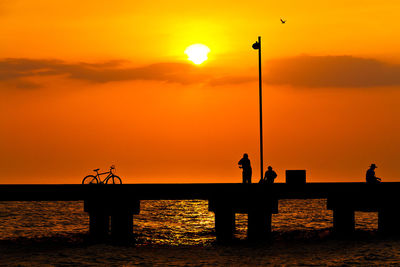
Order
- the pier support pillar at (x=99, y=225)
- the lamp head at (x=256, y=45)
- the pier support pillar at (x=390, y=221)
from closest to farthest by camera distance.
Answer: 1. the pier support pillar at (x=99, y=225)
2. the pier support pillar at (x=390, y=221)
3. the lamp head at (x=256, y=45)

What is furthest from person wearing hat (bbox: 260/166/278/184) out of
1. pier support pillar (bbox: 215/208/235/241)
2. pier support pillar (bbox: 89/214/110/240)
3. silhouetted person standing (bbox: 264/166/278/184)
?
pier support pillar (bbox: 89/214/110/240)

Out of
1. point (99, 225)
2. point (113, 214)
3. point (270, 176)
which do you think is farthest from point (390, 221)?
point (99, 225)

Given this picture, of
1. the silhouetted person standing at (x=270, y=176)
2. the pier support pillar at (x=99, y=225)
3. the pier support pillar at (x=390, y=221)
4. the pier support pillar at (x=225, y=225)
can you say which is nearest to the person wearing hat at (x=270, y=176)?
the silhouetted person standing at (x=270, y=176)

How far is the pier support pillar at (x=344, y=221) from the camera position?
113 feet

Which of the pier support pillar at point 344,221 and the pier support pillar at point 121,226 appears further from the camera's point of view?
the pier support pillar at point 344,221

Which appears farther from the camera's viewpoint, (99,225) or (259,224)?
(259,224)

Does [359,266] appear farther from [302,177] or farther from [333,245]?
[302,177]

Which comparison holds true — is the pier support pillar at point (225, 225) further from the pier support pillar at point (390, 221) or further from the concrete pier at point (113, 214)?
the pier support pillar at point (390, 221)

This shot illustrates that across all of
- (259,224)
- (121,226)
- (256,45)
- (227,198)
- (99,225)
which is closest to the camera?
(121,226)

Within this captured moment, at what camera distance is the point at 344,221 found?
34781mm


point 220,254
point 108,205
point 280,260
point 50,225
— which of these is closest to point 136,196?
point 108,205

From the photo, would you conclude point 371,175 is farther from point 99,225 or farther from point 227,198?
point 99,225

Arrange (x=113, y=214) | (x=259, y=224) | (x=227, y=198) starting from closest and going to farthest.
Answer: (x=113, y=214) < (x=259, y=224) < (x=227, y=198)

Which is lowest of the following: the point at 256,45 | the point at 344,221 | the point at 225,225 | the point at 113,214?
the point at 225,225
